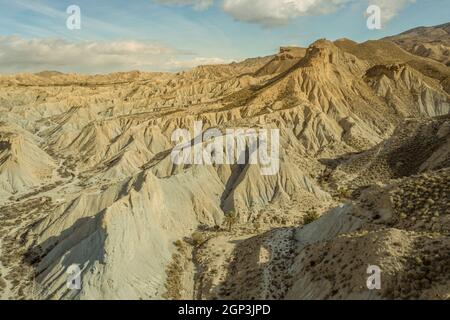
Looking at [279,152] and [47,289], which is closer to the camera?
[47,289]

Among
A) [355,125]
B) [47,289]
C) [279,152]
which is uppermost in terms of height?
[355,125]

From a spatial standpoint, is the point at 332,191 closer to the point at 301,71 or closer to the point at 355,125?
the point at 355,125

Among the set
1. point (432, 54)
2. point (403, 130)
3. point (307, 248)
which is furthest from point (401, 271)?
point (432, 54)

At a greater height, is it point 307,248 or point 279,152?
point 279,152

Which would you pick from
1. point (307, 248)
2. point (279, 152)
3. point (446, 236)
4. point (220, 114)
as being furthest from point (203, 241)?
point (220, 114)

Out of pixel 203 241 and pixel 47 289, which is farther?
pixel 203 241
